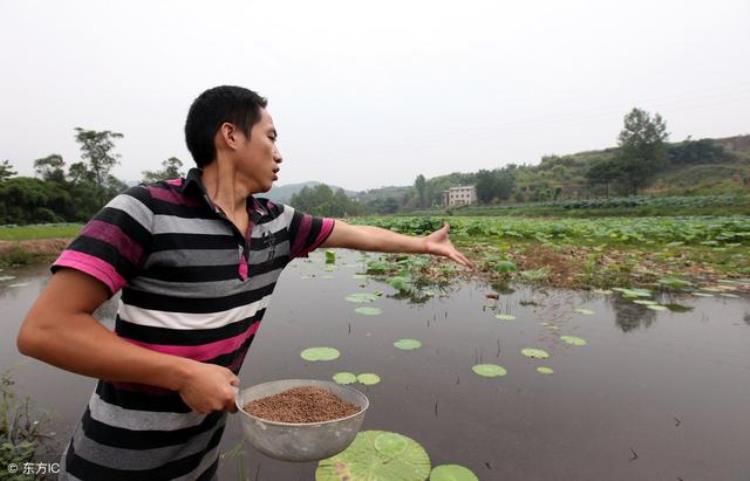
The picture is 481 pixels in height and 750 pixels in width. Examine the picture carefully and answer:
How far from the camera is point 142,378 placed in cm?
101

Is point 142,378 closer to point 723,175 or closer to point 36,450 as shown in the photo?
point 36,450

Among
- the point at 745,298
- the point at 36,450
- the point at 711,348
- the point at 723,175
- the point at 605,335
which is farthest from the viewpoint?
the point at 723,175

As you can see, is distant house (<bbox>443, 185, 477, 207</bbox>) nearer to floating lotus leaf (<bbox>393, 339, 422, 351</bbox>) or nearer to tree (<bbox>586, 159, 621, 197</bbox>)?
tree (<bbox>586, 159, 621, 197</bbox>)

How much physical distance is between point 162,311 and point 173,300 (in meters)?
0.04

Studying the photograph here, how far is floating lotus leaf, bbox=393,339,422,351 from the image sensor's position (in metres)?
3.98

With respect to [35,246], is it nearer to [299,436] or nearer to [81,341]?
[81,341]

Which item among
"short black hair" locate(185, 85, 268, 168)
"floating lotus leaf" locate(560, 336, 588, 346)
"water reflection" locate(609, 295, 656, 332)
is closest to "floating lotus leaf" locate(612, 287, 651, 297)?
"water reflection" locate(609, 295, 656, 332)

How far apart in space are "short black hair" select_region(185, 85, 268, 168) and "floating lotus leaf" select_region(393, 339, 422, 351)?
302cm

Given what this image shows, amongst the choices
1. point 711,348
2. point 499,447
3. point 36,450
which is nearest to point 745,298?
point 711,348

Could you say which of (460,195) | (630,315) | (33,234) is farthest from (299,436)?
(460,195)

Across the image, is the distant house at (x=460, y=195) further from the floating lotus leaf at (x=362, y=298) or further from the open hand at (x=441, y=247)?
the open hand at (x=441, y=247)

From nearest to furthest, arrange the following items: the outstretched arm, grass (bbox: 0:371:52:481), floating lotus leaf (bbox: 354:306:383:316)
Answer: the outstretched arm → grass (bbox: 0:371:52:481) → floating lotus leaf (bbox: 354:306:383:316)

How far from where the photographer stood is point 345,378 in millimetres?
3326

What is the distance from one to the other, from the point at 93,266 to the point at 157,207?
25 centimetres
